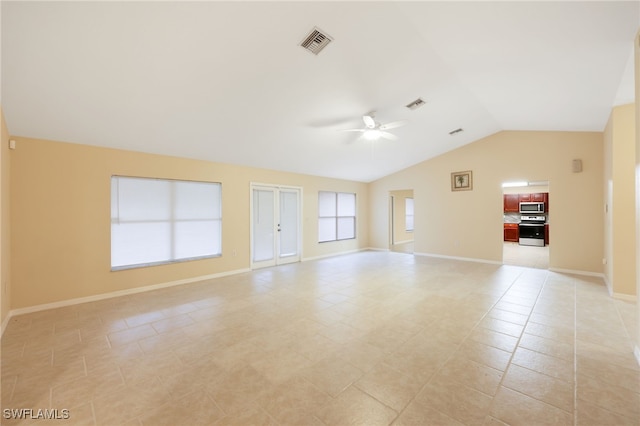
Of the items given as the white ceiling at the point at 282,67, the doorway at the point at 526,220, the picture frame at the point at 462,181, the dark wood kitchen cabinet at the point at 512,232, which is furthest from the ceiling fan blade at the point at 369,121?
the dark wood kitchen cabinet at the point at 512,232

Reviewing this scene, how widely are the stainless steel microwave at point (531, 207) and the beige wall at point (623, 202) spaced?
24.4ft

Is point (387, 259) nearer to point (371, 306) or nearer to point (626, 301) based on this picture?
point (371, 306)

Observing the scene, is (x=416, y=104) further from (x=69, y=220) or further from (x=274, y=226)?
(x=69, y=220)

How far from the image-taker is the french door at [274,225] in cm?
630

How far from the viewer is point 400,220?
1091 centimetres

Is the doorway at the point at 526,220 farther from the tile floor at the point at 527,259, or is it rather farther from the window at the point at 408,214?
the window at the point at 408,214

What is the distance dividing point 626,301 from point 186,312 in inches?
249

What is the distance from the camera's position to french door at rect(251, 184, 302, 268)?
630 cm

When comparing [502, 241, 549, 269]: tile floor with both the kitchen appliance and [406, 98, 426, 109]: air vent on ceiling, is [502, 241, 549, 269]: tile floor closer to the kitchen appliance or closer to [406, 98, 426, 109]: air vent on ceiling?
the kitchen appliance

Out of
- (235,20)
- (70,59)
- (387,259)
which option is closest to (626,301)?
(387,259)

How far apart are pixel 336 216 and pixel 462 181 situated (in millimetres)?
3771

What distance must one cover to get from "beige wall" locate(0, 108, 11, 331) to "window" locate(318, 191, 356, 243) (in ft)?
19.9

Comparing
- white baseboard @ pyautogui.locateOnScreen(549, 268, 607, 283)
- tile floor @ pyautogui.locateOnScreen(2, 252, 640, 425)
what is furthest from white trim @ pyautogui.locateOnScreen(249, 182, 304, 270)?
white baseboard @ pyautogui.locateOnScreen(549, 268, 607, 283)

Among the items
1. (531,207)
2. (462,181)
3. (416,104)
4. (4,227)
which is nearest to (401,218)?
(462,181)
